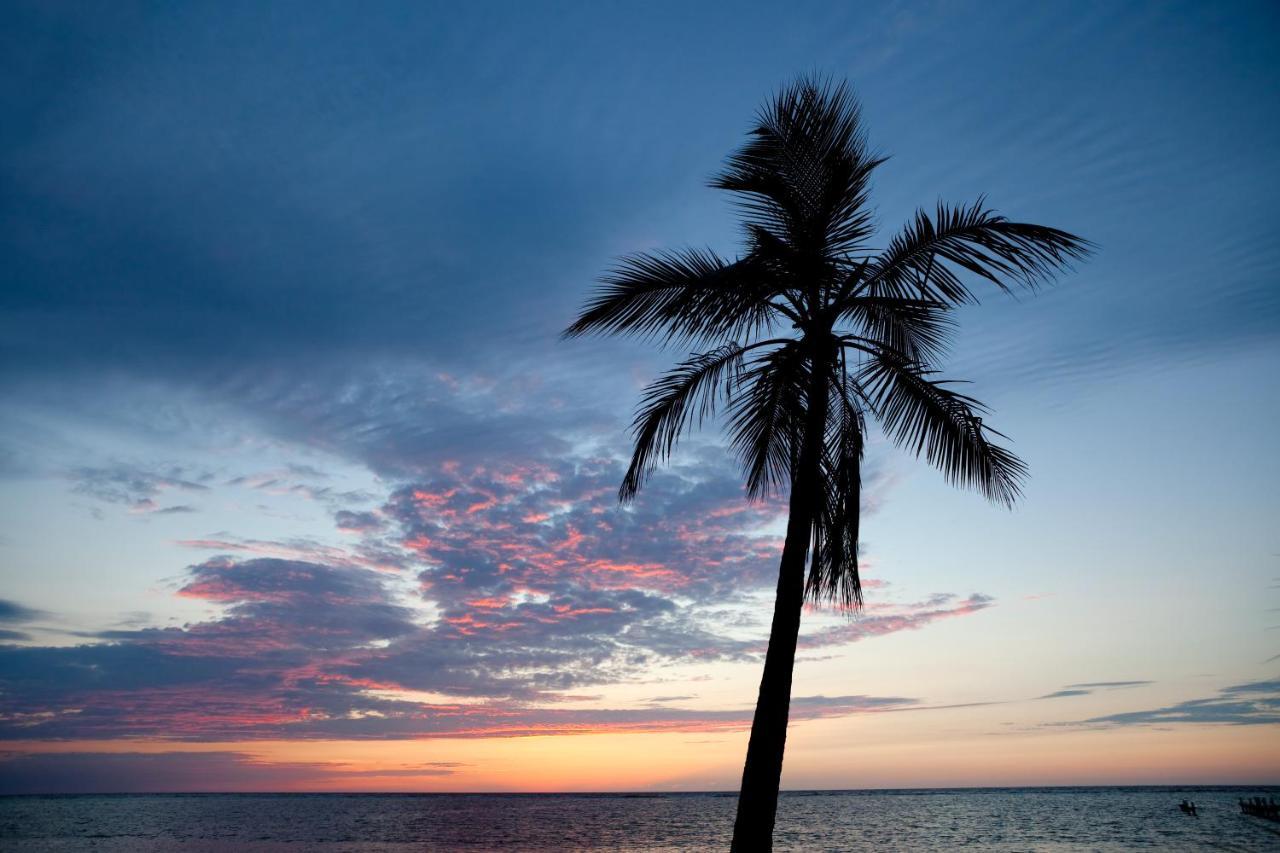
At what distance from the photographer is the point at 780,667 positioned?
24.4 ft

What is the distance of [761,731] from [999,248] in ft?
17.3

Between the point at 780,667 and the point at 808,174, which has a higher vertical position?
the point at 808,174

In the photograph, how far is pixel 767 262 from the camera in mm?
8531

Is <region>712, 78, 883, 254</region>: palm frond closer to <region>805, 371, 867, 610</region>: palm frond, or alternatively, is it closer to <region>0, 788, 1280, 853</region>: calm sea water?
<region>805, 371, 867, 610</region>: palm frond

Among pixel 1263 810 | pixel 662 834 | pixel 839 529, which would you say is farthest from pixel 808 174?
pixel 1263 810

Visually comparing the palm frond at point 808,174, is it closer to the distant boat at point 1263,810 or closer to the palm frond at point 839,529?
the palm frond at point 839,529

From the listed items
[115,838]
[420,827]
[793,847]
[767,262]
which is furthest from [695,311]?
[420,827]

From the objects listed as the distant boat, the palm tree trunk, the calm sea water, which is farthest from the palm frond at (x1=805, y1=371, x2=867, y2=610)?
the distant boat

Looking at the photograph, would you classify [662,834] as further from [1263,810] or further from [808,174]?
[808,174]

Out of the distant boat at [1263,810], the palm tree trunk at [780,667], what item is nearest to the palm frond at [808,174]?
the palm tree trunk at [780,667]

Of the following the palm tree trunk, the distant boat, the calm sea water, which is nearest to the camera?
the palm tree trunk

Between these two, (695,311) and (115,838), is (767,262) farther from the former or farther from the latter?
(115,838)

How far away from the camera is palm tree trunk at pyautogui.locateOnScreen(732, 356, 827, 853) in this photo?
697 centimetres

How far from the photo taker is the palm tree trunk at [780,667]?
22.9 feet
